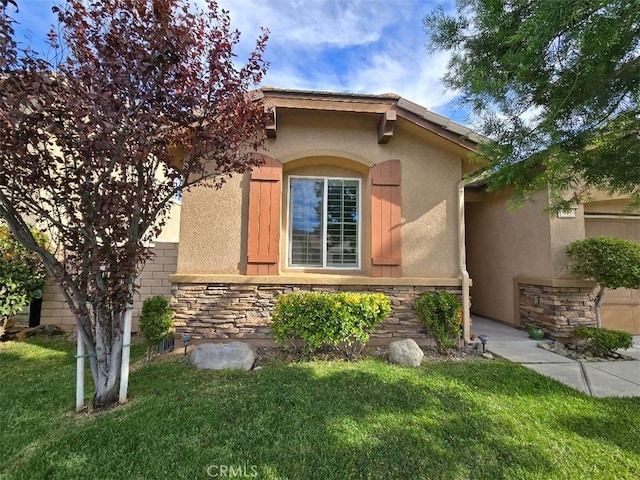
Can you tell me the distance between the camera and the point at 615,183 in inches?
126

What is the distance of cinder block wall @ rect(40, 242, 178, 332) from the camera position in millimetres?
6949

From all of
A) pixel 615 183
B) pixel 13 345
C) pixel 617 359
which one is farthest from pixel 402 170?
pixel 13 345

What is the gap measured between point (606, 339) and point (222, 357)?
22.6 ft

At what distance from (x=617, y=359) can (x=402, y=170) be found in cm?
527

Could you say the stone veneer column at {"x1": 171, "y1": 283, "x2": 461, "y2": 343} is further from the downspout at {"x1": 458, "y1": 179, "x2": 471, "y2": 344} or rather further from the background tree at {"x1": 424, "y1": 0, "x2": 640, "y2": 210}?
the background tree at {"x1": 424, "y1": 0, "x2": 640, "y2": 210}

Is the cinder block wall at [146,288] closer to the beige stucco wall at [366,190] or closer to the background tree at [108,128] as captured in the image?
the beige stucco wall at [366,190]

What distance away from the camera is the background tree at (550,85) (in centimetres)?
224

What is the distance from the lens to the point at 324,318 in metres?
5.14

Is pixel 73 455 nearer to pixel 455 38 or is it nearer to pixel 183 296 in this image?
pixel 183 296

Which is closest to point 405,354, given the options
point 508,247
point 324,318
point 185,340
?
point 324,318

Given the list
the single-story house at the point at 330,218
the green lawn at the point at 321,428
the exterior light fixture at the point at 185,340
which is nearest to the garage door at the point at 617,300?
the single-story house at the point at 330,218

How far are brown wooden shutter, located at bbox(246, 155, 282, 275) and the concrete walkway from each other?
464 centimetres

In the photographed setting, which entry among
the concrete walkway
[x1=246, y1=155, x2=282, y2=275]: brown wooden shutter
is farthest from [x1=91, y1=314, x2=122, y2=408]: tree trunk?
the concrete walkway

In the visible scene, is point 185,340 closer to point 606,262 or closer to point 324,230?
point 324,230
